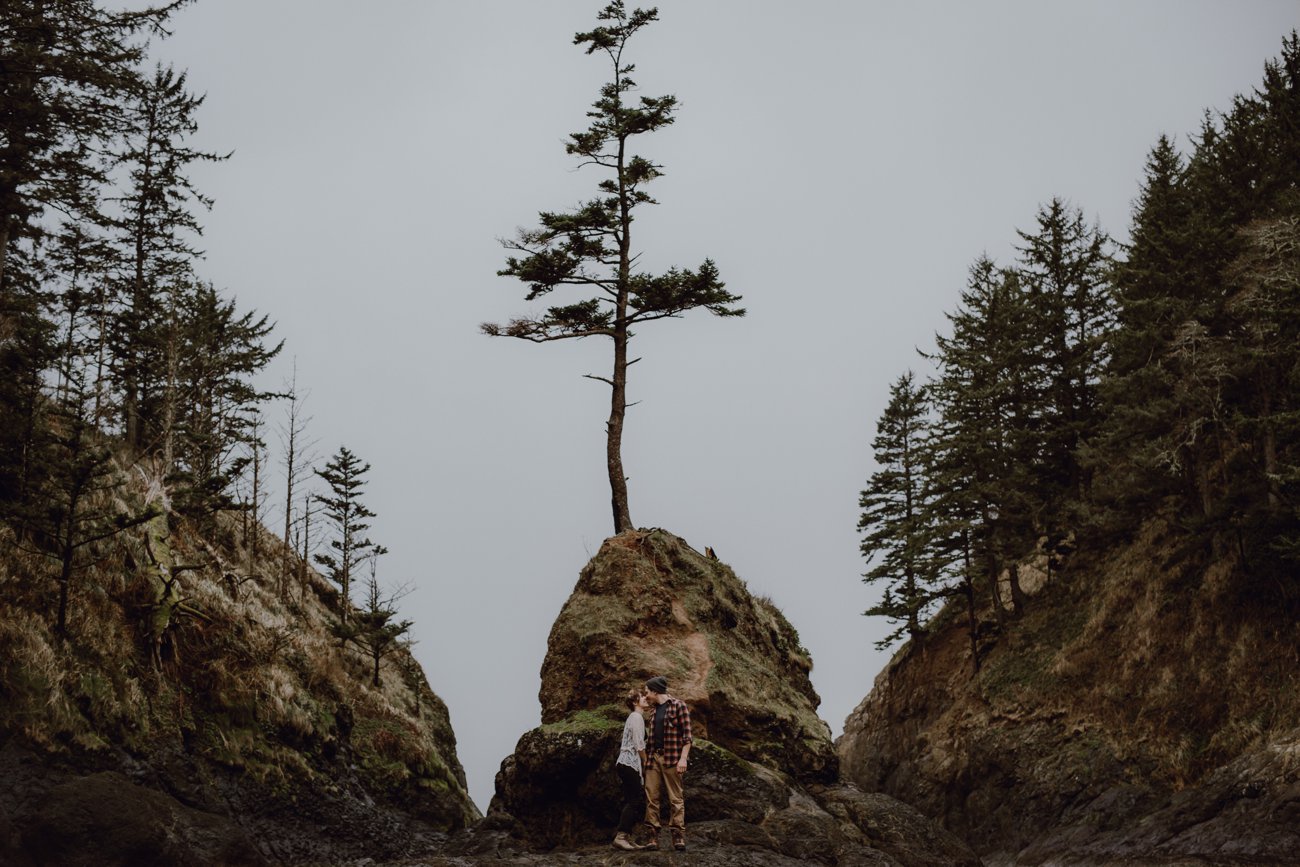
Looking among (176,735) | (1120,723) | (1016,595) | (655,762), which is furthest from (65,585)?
(1016,595)

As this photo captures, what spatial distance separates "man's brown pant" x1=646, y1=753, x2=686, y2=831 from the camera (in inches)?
532

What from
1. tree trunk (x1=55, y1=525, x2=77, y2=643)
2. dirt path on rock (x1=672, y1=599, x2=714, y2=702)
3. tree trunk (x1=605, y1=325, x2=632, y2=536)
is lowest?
dirt path on rock (x1=672, y1=599, x2=714, y2=702)

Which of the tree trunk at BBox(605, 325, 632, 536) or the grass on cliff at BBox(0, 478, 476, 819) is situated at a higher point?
the tree trunk at BBox(605, 325, 632, 536)

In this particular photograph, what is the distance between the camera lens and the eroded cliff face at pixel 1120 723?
21516 mm

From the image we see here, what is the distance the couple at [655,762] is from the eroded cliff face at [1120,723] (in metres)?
12.5

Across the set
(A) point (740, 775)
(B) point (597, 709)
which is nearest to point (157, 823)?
(B) point (597, 709)

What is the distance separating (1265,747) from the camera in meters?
21.4

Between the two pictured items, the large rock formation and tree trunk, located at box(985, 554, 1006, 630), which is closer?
the large rock formation

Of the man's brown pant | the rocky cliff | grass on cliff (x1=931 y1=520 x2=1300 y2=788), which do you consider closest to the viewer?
the man's brown pant

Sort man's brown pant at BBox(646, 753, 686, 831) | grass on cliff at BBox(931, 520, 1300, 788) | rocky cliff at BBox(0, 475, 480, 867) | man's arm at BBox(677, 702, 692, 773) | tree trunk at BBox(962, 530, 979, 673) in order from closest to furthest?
man's brown pant at BBox(646, 753, 686, 831) < man's arm at BBox(677, 702, 692, 773) < rocky cliff at BBox(0, 475, 480, 867) < grass on cliff at BBox(931, 520, 1300, 788) < tree trunk at BBox(962, 530, 979, 673)

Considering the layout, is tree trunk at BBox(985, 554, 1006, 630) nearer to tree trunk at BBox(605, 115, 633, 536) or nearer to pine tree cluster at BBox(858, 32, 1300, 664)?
pine tree cluster at BBox(858, 32, 1300, 664)

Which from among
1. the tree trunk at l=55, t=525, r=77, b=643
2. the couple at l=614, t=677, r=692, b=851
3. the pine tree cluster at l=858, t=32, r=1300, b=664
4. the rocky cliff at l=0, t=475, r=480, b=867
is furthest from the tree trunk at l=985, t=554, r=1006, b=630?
the tree trunk at l=55, t=525, r=77, b=643

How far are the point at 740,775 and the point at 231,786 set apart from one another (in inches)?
398

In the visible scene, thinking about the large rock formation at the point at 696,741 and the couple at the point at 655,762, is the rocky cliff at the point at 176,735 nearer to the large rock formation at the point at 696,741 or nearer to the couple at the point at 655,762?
the large rock formation at the point at 696,741
